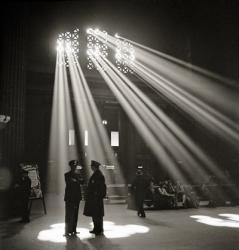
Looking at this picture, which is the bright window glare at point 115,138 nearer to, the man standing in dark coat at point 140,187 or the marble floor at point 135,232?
the marble floor at point 135,232

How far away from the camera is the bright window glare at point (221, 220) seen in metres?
8.81

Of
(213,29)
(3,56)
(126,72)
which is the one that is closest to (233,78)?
(213,29)

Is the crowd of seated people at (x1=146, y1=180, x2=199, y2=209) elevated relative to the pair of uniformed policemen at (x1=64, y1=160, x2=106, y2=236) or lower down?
lower down

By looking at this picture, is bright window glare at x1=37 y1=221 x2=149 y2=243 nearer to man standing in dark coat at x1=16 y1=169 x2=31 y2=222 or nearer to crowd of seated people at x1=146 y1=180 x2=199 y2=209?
man standing in dark coat at x1=16 y1=169 x2=31 y2=222

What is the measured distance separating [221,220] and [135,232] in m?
3.28

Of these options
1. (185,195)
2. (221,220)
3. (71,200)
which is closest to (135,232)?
(71,200)

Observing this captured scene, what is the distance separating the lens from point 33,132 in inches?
686

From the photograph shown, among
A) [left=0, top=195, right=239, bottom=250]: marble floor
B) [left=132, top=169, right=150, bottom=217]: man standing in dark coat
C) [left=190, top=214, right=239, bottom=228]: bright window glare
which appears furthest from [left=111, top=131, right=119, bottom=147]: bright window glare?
[left=190, top=214, right=239, bottom=228]: bright window glare

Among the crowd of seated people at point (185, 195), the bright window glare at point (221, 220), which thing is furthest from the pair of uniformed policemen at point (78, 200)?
A: the crowd of seated people at point (185, 195)

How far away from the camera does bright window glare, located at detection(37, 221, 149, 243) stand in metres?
7.18

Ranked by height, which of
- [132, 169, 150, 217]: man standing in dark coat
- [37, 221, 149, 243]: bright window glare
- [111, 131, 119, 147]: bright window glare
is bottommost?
[37, 221, 149, 243]: bright window glare

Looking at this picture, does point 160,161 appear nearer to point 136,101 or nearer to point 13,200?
point 136,101

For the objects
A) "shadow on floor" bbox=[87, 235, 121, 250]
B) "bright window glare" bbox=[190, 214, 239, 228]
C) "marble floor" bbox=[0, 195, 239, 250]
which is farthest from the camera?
"bright window glare" bbox=[190, 214, 239, 228]

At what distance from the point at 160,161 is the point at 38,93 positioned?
8518 mm
